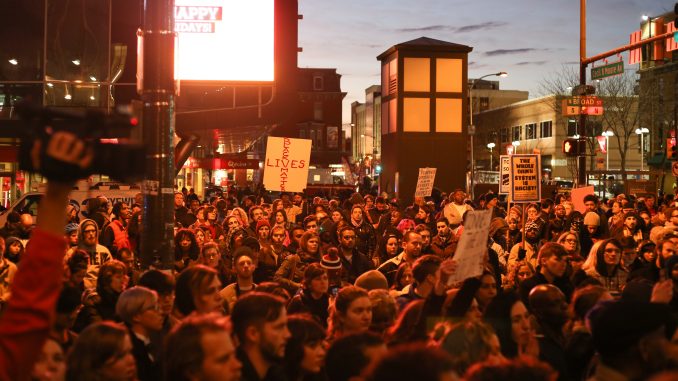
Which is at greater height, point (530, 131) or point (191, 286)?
point (530, 131)

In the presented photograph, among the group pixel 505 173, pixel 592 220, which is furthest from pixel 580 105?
pixel 592 220

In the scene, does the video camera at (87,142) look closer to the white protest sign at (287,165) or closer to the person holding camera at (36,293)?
the person holding camera at (36,293)

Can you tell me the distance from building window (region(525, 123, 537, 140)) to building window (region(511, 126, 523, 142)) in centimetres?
86

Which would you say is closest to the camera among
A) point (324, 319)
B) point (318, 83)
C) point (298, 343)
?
point (298, 343)

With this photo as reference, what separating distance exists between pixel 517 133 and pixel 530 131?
6.68 feet

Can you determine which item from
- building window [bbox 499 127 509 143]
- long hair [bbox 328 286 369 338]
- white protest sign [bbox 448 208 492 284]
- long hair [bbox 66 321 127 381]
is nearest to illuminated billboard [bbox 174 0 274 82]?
white protest sign [bbox 448 208 492 284]

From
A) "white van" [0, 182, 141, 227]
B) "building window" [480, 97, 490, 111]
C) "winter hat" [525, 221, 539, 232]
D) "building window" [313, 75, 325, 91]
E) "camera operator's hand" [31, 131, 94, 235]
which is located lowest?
"winter hat" [525, 221, 539, 232]

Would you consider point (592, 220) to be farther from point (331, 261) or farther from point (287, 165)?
point (331, 261)

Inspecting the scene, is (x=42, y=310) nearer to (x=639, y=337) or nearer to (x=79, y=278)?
(x=639, y=337)

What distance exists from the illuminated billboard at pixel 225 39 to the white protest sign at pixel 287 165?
269 cm

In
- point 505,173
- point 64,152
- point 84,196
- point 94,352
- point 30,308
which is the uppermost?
point 505,173

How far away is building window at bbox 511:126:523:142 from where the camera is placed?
7888 cm

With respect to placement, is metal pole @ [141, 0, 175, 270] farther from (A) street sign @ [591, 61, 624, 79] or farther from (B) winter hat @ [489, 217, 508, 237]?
(A) street sign @ [591, 61, 624, 79]

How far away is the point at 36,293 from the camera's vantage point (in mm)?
3012
